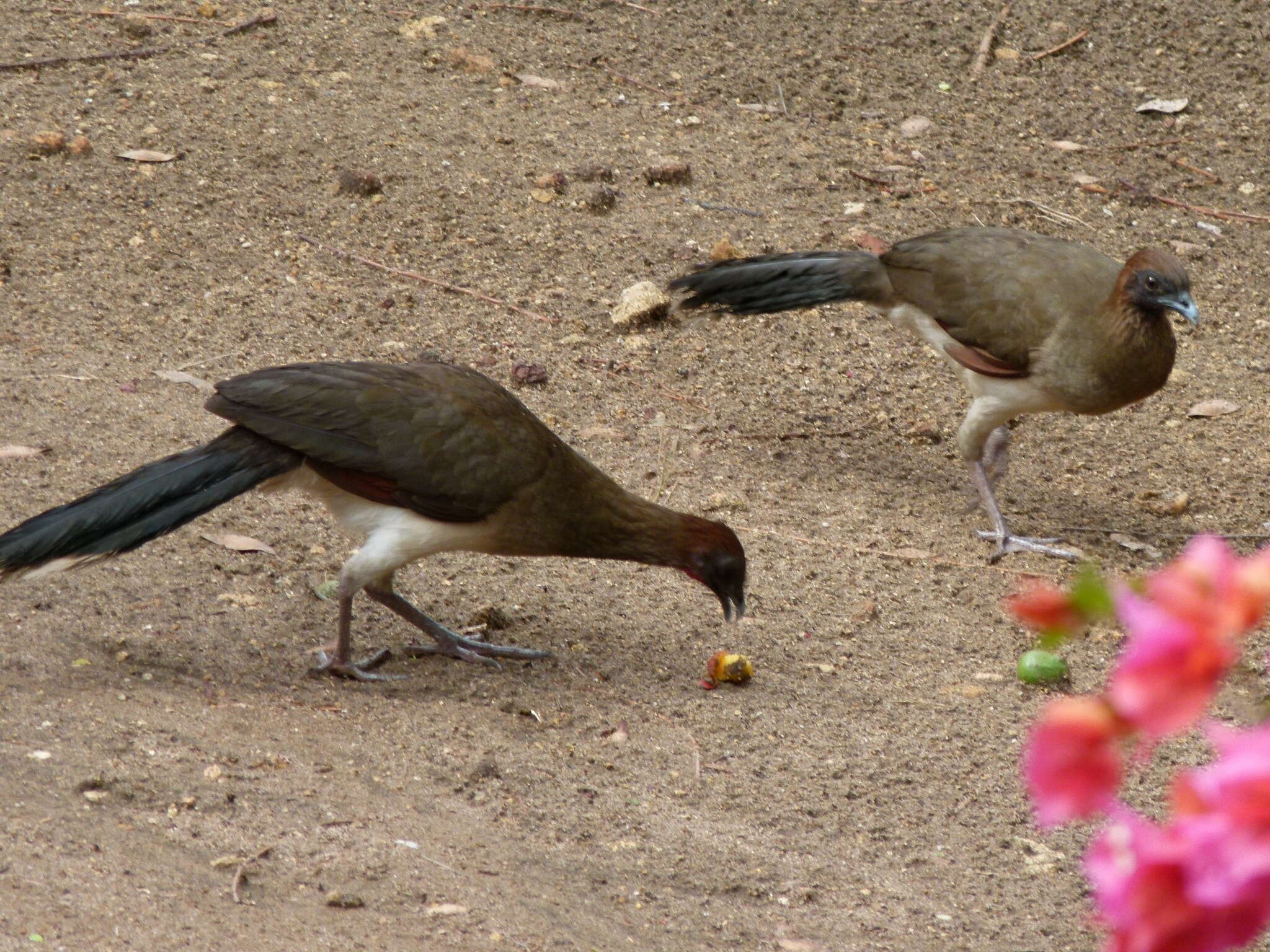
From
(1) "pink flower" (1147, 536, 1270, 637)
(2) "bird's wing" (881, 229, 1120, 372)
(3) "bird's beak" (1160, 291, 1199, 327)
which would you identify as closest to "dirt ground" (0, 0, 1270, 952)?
(2) "bird's wing" (881, 229, 1120, 372)

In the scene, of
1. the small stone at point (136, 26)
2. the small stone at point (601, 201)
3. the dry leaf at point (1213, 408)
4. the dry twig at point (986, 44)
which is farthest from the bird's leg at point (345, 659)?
the dry twig at point (986, 44)

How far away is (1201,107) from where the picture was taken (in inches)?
342

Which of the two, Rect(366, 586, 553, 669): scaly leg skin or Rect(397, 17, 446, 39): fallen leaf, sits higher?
Rect(397, 17, 446, 39): fallen leaf

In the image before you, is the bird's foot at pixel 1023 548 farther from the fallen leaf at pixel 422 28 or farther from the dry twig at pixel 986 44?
the fallen leaf at pixel 422 28

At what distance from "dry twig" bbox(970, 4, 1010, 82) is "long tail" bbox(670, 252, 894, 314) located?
10.2ft

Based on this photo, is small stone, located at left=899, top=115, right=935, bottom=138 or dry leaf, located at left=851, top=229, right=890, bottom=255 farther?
small stone, located at left=899, top=115, right=935, bottom=138

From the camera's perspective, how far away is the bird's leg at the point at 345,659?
4414 millimetres

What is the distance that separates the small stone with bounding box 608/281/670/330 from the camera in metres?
6.66

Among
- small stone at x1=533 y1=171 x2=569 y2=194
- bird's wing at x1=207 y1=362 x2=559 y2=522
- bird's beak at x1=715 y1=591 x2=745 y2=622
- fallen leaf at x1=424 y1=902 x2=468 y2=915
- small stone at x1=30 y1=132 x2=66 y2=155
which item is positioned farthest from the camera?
small stone at x1=533 y1=171 x2=569 y2=194

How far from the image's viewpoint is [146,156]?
7.28 m

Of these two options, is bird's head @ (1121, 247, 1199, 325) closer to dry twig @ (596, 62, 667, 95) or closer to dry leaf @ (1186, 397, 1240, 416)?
dry leaf @ (1186, 397, 1240, 416)

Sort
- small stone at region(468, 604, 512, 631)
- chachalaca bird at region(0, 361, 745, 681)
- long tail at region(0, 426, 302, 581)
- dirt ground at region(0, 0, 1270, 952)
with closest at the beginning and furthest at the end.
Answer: dirt ground at region(0, 0, 1270, 952), long tail at region(0, 426, 302, 581), chachalaca bird at region(0, 361, 745, 681), small stone at region(468, 604, 512, 631)

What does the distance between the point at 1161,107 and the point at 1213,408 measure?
9.63 feet

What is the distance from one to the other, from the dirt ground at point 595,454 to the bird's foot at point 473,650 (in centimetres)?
6
